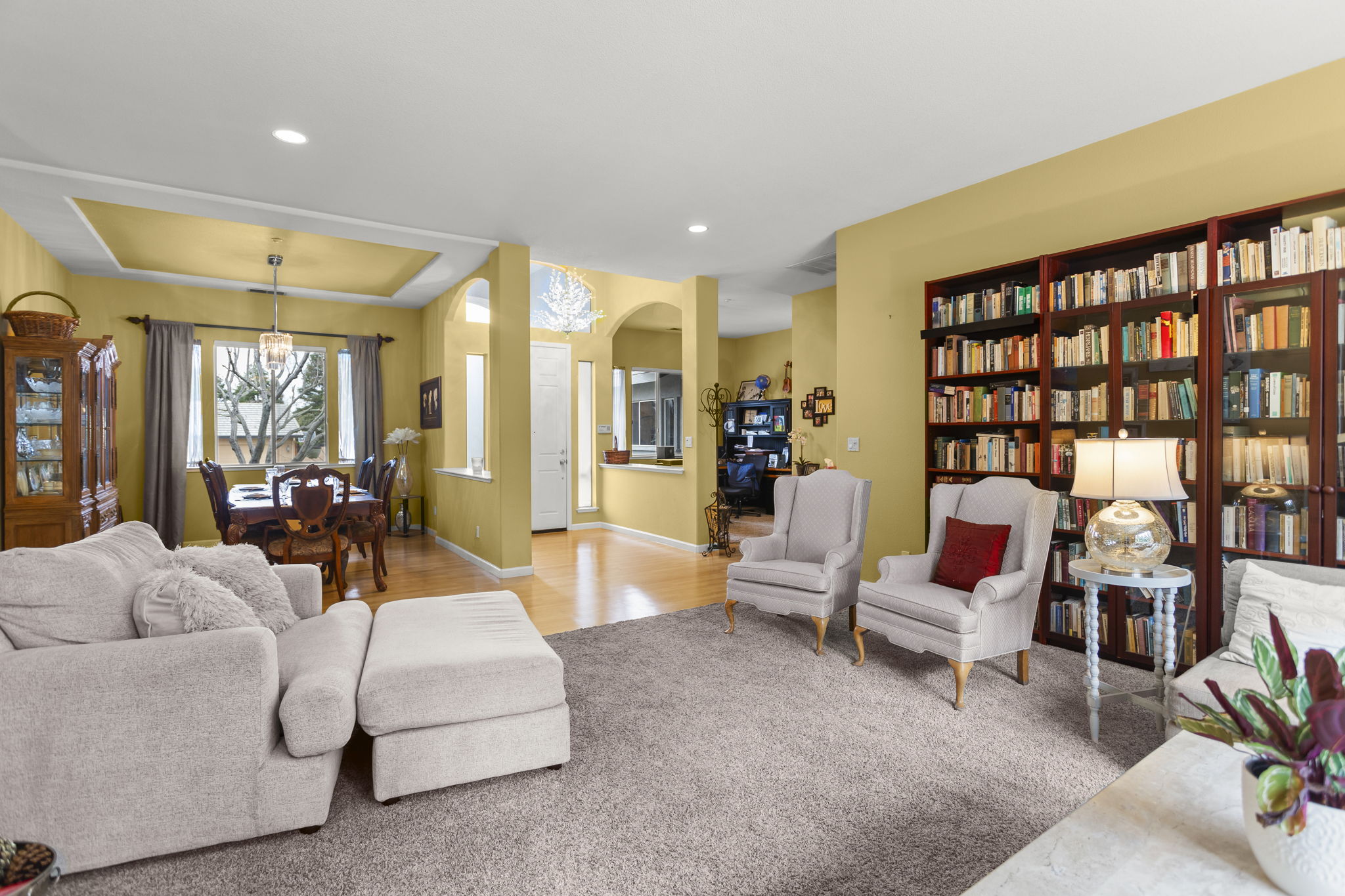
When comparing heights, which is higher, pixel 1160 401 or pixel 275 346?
pixel 275 346

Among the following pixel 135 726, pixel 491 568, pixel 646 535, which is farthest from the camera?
pixel 646 535

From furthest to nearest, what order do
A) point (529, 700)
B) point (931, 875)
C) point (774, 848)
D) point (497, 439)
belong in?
point (497, 439), point (529, 700), point (774, 848), point (931, 875)

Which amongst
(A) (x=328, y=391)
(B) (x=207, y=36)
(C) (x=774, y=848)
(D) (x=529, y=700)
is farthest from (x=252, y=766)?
(A) (x=328, y=391)

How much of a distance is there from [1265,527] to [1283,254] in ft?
3.93

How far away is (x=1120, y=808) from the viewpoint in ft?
Result: 4.52

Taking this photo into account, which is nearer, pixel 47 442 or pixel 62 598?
pixel 62 598

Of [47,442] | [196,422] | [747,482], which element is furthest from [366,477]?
[747,482]

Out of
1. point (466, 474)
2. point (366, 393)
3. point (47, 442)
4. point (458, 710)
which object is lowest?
point (458, 710)

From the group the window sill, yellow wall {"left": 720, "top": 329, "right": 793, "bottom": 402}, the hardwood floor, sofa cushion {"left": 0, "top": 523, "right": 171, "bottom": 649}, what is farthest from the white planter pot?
yellow wall {"left": 720, "top": 329, "right": 793, "bottom": 402}

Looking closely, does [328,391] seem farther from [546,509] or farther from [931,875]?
[931,875]

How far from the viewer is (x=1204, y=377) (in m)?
3.03

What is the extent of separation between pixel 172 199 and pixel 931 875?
546cm

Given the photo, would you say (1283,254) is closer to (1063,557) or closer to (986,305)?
(986,305)

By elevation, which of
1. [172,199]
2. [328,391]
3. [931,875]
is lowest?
[931,875]
